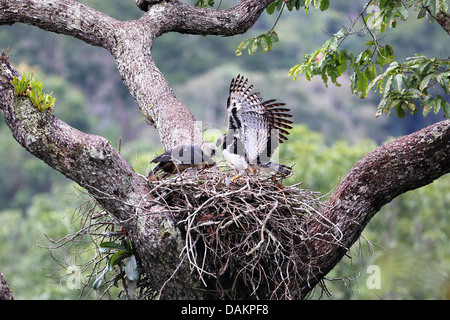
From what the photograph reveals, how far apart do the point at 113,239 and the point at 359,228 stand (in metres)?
2.09

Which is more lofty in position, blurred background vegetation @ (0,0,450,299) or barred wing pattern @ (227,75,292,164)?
blurred background vegetation @ (0,0,450,299)

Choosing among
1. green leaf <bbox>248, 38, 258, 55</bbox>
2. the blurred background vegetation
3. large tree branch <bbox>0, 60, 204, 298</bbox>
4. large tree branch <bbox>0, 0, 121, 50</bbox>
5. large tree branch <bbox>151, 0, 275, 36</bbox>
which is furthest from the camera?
the blurred background vegetation

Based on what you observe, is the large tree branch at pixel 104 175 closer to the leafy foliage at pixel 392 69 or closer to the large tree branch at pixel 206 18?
the leafy foliage at pixel 392 69

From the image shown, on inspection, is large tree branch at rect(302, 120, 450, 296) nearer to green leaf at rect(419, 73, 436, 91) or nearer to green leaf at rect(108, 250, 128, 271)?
green leaf at rect(419, 73, 436, 91)

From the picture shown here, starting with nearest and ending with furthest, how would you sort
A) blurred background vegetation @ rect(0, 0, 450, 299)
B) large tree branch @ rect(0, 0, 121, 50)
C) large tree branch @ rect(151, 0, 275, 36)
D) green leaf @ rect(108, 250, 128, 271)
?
1. green leaf @ rect(108, 250, 128, 271)
2. large tree branch @ rect(0, 0, 121, 50)
3. large tree branch @ rect(151, 0, 275, 36)
4. blurred background vegetation @ rect(0, 0, 450, 299)

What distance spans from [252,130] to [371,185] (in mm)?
1476

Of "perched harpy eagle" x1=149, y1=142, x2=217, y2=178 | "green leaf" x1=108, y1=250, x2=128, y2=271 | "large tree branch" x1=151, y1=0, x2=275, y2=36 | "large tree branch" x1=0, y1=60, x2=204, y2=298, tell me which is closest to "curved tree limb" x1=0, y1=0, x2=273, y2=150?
"large tree branch" x1=151, y1=0, x2=275, y2=36

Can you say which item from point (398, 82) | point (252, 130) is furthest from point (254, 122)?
point (398, 82)

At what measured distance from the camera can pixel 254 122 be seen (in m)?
5.95

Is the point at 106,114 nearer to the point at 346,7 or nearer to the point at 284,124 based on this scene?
the point at 346,7

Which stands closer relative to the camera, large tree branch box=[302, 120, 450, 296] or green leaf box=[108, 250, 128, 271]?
large tree branch box=[302, 120, 450, 296]

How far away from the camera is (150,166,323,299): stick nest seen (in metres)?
4.82

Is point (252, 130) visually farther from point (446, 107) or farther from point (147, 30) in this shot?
point (446, 107)
